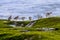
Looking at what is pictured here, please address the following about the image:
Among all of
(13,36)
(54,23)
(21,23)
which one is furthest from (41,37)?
(21,23)

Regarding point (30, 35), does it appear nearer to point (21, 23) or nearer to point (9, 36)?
point (9, 36)

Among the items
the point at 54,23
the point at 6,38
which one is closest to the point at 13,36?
the point at 6,38

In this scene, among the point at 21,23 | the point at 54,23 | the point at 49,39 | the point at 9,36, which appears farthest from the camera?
the point at 21,23

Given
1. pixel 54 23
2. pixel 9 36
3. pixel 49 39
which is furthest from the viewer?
pixel 54 23

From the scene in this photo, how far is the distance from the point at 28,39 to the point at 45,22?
48144 mm

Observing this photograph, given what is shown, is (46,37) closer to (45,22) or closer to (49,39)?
(49,39)

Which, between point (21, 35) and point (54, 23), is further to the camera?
point (54, 23)

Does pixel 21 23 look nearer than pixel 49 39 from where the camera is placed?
No

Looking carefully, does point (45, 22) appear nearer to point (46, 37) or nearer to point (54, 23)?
point (54, 23)

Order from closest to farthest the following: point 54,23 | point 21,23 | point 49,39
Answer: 1. point 49,39
2. point 54,23
3. point 21,23

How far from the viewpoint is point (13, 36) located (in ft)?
227

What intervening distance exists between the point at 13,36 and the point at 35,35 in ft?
18.6

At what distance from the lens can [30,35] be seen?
68.8m

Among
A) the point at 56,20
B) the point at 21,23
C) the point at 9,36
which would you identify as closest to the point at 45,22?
the point at 56,20
